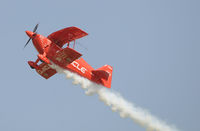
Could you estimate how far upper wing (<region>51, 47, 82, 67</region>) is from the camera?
33.3 metres

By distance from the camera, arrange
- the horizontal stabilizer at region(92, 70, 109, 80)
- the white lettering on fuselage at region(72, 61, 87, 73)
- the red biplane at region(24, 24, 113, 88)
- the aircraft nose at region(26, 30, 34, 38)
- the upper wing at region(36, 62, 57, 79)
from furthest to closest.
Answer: the horizontal stabilizer at region(92, 70, 109, 80) < the upper wing at region(36, 62, 57, 79) < the white lettering on fuselage at region(72, 61, 87, 73) < the aircraft nose at region(26, 30, 34, 38) < the red biplane at region(24, 24, 113, 88)

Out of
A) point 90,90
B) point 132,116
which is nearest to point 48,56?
point 90,90

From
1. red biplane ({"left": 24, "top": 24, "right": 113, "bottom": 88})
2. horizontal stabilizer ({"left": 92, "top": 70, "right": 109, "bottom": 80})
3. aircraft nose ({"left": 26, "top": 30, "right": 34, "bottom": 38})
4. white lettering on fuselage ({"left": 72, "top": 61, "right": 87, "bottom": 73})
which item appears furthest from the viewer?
horizontal stabilizer ({"left": 92, "top": 70, "right": 109, "bottom": 80})

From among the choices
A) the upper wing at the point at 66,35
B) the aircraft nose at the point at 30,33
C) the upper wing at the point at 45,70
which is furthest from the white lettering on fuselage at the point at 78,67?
the aircraft nose at the point at 30,33

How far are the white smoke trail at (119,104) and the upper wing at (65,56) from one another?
0.58m

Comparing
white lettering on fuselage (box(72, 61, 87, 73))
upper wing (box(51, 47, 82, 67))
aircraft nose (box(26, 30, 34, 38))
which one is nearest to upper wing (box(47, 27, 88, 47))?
upper wing (box(51, 47, 82, 67))

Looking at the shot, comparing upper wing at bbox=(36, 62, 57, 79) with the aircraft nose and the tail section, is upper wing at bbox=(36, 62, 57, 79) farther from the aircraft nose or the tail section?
the tail section

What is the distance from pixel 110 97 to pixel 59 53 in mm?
5225

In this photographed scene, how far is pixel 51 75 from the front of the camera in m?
36.6

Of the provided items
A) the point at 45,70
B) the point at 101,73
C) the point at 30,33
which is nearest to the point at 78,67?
the point at 101,73

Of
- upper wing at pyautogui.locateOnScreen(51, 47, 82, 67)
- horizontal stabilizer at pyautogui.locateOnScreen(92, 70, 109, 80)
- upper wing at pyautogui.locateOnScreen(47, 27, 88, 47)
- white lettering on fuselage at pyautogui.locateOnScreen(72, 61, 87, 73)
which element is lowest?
upper wing at pyautogui.locateOnScreen(51, 47, 82, 67)

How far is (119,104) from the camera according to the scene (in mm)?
36719

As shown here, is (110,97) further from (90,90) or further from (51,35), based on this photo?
(51,35)

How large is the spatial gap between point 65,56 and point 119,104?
5432mm
